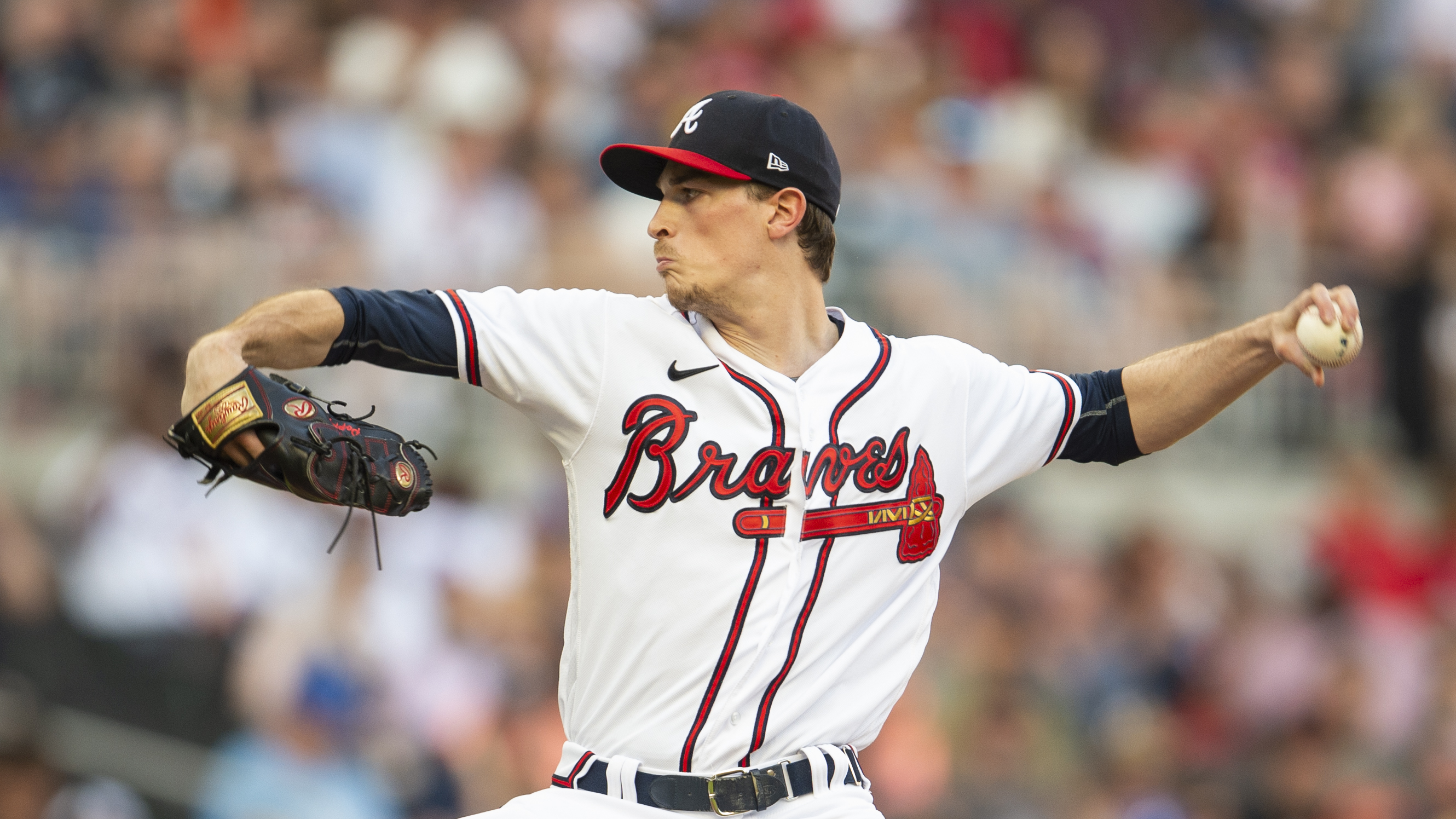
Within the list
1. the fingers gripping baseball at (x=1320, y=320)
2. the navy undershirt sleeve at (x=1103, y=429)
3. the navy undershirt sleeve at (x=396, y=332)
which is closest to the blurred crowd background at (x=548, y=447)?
the navy undershirt sleeve at (x=396, y=332)

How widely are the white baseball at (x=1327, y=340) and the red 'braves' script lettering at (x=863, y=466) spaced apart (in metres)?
0.94

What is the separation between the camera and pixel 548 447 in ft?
30.3

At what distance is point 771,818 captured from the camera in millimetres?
3725

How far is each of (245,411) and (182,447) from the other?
21 centimetres

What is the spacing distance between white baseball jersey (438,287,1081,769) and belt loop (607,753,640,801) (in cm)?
4

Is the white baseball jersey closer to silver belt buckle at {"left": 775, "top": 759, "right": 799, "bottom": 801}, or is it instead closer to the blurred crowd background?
silver belt buckle at {"left": 775, "top": 759, "right": 799, "bottom": 801}

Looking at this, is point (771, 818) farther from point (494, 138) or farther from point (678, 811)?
point (494, 138)

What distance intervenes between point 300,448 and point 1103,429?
6.60 feet

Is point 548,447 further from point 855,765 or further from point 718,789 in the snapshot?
point 718,789

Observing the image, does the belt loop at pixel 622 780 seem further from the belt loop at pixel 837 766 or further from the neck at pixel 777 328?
the neck at pixel 777 328

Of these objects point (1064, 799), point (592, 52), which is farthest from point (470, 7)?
point (1064, 799)

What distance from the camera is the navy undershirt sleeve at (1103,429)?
14.1 ft

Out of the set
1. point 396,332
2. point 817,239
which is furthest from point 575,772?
point 817,239

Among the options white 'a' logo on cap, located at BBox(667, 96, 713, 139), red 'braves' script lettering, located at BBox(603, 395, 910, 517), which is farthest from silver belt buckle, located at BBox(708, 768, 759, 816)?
white 'a' logo on cap, located at BBox(667, 96, 713, 139)
